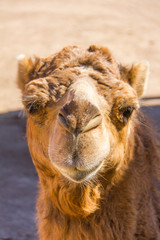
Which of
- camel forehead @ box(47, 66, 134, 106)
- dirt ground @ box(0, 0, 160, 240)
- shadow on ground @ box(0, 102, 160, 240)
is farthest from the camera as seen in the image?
dirt ground @ box(0, 0, 160, 240)

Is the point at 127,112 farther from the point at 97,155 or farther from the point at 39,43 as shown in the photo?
the point at 39,43

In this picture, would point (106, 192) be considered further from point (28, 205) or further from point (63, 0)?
point (63, 0)

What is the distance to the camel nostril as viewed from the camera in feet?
8.52

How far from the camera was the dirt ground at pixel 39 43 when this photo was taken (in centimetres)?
734

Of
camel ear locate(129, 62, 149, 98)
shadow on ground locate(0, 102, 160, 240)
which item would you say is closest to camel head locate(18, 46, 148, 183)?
camel ear locate(129, 62, 149, 98)

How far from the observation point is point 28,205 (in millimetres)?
7176

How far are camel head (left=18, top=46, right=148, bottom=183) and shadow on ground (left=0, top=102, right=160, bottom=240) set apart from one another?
6.89 ft

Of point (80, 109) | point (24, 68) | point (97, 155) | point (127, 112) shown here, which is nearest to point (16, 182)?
point (24, 68)

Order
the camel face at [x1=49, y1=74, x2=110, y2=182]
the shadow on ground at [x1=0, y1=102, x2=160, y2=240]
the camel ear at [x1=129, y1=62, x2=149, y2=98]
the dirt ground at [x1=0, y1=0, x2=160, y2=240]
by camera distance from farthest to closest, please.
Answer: the dirt ground at [x1=0, y1=0, x2=160, y2=240] < the shadow on ground at [x1=0, y1=102, x2=160, y2=240] < the camel ear at [x1=129, y1=62, x2=149, y2=98] < the camel face at [x1=49, y1=74, x2=110, y2=182]

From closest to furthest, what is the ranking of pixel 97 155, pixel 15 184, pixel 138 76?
1. pixel 97 155
2. pixel 138 76
3. pixel 15 184

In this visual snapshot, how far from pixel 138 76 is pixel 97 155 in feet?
3.52

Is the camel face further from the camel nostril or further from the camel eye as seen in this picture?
the camel eye

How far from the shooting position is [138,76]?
3.47 m

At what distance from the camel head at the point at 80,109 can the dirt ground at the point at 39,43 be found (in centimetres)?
338
